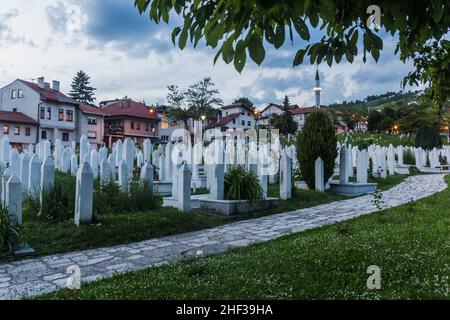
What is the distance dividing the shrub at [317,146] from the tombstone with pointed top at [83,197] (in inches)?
337

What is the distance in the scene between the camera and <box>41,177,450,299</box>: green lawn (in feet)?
11.1

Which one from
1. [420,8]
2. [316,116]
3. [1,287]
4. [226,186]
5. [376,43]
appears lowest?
[1,287]

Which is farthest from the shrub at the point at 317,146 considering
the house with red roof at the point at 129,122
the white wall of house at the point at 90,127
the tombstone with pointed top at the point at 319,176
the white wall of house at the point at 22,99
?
the house with red roof at the point at 129,122

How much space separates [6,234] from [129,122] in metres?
52.3

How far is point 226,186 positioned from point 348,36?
22.6ft

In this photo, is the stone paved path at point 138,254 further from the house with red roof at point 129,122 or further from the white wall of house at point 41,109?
the house with red roof at point 129,122

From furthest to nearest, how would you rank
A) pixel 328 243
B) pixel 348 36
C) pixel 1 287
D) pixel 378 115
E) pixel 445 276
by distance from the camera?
pixel 378 115 → pixel 328 243 → pixel 1 287 → pixel 445 276 → pixel 348 36

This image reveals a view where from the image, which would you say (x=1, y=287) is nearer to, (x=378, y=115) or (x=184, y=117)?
(x=184, y=117)

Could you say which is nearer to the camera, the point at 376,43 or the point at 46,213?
the point at 376,43

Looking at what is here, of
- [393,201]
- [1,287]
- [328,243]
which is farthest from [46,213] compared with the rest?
[393,201]

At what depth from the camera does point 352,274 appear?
3809 mm

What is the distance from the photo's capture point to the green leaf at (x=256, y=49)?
2.08 m

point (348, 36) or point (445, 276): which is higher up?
point (348, 36)

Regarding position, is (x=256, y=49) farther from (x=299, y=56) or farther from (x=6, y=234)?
(x=6, y=234)
